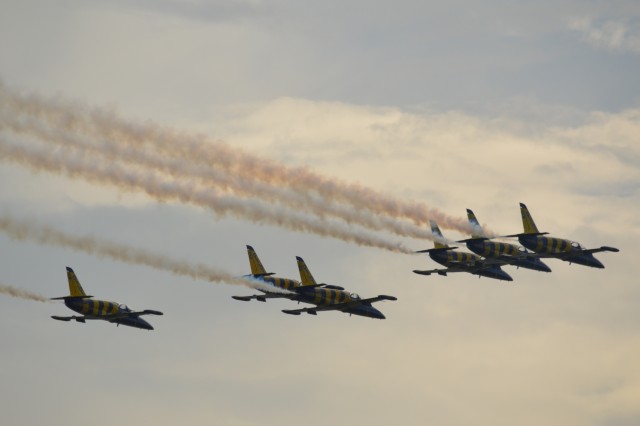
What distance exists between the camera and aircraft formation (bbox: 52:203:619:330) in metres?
149

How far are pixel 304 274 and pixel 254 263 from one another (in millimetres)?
4649

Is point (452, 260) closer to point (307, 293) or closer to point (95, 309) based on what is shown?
point (307, 293)

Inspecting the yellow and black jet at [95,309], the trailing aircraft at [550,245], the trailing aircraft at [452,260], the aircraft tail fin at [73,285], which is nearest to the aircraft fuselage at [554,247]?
the trailing aircraft at [550,245]

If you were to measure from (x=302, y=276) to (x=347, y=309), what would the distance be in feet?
17.9

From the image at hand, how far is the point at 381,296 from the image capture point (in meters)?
148

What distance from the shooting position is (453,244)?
15675 cm

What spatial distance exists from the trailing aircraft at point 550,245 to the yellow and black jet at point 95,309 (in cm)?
3109

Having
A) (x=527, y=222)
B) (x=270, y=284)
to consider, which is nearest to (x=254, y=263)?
(x=270, y=284)

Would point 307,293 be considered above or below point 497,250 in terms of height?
below

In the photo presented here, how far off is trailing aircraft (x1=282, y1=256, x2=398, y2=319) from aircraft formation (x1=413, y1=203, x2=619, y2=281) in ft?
22.6

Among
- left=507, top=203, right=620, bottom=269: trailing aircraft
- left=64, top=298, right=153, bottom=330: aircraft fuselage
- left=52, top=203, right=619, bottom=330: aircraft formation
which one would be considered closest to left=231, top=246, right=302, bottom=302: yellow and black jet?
left=52, top=203, right=619, bottom=330: aircraft formation

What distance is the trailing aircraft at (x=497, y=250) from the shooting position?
154500 millimetres

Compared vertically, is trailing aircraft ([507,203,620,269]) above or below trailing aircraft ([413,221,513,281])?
above

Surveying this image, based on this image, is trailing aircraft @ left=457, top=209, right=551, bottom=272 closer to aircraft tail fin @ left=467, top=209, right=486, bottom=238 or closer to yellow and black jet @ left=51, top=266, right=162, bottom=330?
aircraft tail fin @ left=467, top=209, right=486, bottom=238
